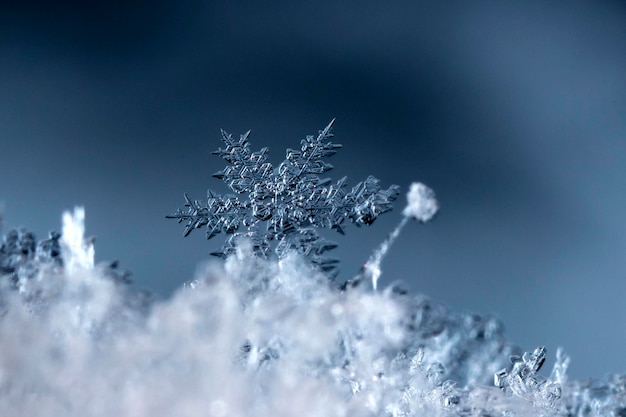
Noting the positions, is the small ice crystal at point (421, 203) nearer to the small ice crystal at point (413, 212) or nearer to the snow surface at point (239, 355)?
the small ice crystal at point (413, 212)

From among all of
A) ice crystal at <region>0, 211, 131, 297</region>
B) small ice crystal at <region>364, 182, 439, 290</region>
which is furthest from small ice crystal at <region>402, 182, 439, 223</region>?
ice crystal at <region>0, 211, 131, 297</region>

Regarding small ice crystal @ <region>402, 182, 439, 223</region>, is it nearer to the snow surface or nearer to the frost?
the frost

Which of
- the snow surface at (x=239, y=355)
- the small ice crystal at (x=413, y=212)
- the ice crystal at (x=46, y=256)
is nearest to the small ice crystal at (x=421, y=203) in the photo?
the small ice crystal at (x=413, y=212)

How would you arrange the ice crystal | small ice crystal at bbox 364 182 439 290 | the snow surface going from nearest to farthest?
the snow surface < the ice crystal < small ice crystal at bbox 364 182 439 290

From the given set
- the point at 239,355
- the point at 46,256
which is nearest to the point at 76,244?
the point at 46,256

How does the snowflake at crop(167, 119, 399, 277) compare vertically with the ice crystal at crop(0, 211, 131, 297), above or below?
above

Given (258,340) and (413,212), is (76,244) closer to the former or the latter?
(258,340)

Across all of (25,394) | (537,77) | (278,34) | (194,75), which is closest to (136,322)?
(25,394)
